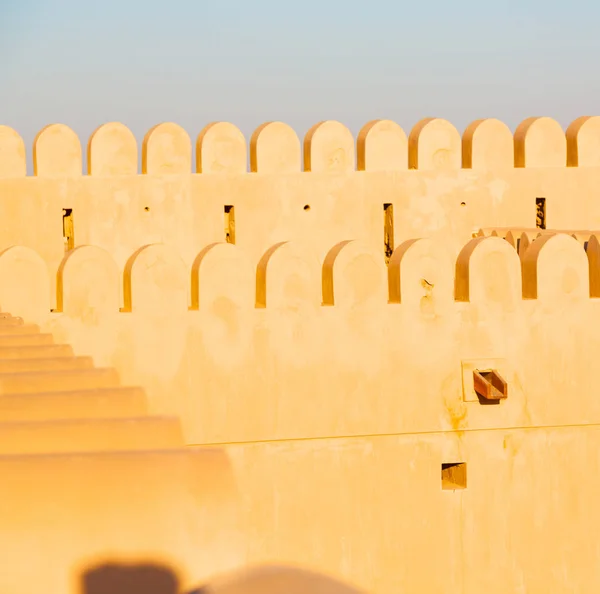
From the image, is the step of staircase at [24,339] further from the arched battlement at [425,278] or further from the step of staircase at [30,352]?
the arched battlement at [425,278]

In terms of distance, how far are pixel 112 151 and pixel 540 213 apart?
356cm

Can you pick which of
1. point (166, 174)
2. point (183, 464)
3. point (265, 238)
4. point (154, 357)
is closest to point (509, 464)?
point (154, 357)

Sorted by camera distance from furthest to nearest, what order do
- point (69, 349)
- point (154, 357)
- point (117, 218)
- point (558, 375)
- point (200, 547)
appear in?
1. point (117, 218)
2. point (558, 375)
3. point (154, 357)
4. point (69, 349)
5. point (200, 547)

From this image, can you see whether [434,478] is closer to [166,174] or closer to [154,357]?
[154,357]

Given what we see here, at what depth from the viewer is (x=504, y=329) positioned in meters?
7.15

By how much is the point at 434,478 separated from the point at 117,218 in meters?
3.58

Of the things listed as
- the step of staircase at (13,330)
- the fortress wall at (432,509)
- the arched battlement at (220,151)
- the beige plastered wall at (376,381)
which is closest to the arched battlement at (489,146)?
the arched battlement at (220,151)

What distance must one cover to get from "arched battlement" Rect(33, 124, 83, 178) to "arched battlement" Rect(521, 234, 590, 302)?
12.8 ft

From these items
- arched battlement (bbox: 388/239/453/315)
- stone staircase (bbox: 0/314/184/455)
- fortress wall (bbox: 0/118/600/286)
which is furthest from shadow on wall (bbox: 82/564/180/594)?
fortress wall (bbox: 0/118/600/286)

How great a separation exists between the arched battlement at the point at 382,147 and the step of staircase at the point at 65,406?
7.13 m

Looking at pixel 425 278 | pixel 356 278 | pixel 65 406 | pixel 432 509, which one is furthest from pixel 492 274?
pixel 65 406

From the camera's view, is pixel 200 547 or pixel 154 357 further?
pixel 154 357

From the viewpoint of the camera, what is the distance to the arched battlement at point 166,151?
9.48m

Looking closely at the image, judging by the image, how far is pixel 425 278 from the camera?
7.10 metres
